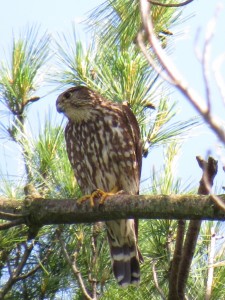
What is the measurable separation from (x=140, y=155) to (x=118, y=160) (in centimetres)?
13

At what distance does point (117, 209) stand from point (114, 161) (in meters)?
1.21

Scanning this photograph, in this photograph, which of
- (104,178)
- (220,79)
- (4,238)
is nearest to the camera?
(220,79)

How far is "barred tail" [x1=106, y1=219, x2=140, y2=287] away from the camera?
13.8 feet

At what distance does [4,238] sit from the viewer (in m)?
3.98

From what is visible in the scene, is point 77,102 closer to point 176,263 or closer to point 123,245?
point 123,245

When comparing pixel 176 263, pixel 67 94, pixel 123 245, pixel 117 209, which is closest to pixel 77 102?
pixel 67 94

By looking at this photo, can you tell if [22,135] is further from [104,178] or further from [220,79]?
[220,79]

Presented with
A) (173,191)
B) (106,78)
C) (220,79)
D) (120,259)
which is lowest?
(120,259)

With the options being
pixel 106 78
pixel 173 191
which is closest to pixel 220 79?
pixel 173 191

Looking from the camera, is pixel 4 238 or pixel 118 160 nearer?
pixel 4 238

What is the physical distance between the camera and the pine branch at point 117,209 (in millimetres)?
2805

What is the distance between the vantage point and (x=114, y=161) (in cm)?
425

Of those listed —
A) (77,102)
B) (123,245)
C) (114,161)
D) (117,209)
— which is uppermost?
(77,102)

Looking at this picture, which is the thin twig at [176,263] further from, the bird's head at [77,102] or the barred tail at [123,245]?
the bird's head at [77,102]
